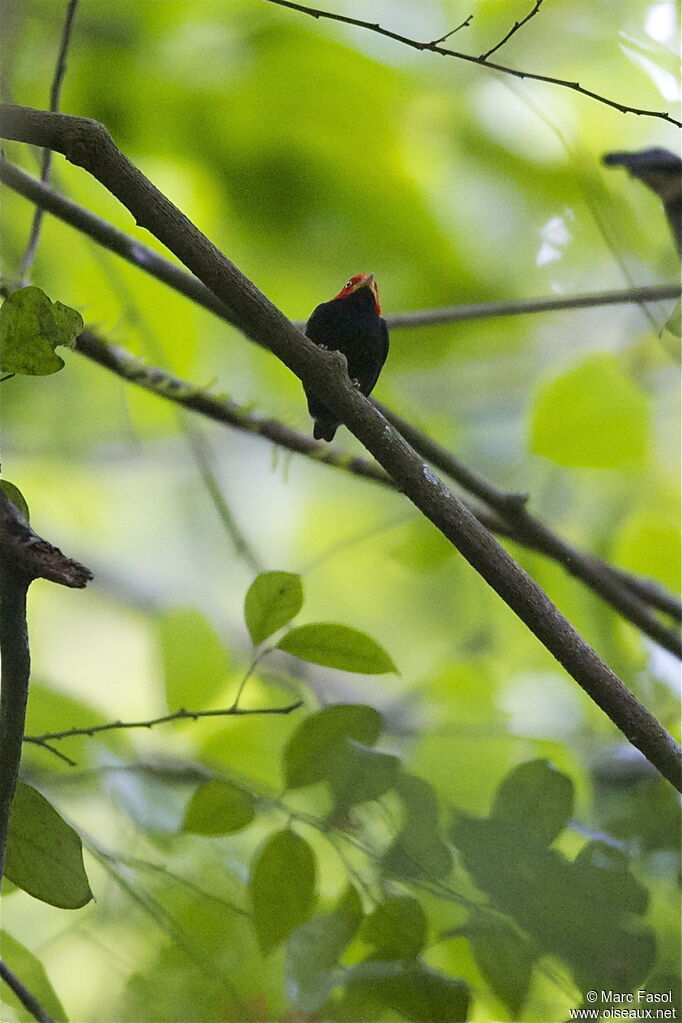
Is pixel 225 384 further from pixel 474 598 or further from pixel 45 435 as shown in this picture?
pixel 474 598

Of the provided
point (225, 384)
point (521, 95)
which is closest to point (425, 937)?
point (225, 384)

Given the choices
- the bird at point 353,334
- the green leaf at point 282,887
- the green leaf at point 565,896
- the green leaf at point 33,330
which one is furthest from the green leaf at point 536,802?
the green leaf at point 33,330

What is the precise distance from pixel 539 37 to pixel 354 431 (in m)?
0.38

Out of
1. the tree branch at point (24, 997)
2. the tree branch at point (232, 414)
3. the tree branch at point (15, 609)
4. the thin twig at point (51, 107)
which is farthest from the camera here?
the tree branch at point (232, 414)

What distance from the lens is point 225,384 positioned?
0.70 metres

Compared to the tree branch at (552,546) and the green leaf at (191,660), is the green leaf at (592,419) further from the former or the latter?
the green leaf at (191,660)

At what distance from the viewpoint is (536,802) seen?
49cm

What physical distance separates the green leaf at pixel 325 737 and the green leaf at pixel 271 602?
0.06 m

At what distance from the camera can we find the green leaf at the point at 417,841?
1.58ft

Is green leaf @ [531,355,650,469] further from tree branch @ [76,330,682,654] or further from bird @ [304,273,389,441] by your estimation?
bird @ [304,273,389,441]

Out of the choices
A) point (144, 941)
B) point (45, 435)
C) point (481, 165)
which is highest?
point (481, 165)

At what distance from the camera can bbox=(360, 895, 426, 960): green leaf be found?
Result: 46 cm

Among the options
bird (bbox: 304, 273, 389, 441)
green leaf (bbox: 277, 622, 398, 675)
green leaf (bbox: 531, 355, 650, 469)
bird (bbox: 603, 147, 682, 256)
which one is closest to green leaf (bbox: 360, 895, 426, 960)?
green leaf (bbox: 277, 622, 398, 675)

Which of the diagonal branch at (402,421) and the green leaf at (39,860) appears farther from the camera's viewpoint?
Result: the diagonal branch at (402,421)
